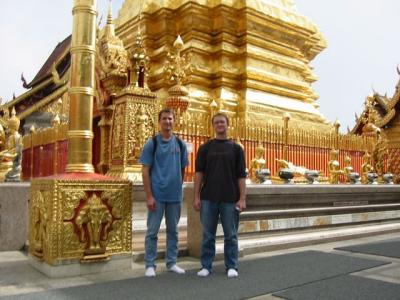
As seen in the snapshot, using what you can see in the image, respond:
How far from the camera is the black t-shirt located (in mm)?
4414

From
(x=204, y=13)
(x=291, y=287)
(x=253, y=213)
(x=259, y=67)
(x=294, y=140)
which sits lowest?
(x=291, y=287)

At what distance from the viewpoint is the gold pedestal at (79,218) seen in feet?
13.4

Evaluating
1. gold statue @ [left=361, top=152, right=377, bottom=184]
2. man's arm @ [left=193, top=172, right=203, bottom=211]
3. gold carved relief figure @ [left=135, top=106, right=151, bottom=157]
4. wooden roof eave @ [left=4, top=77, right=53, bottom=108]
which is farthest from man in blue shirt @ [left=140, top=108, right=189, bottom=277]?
wooden roof eave @ [left=4, top=77, right=53, bottom=108]

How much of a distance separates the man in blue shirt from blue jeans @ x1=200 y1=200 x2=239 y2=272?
0.26m

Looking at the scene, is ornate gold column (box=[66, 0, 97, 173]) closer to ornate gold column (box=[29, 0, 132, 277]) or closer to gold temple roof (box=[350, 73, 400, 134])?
ornate gold column (box=[29, 0, 132, 277])

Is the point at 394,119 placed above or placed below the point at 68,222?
above

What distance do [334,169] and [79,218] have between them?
681 cm

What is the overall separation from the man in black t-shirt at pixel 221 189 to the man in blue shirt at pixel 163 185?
24 centimetres

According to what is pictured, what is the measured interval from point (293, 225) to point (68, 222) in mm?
3450

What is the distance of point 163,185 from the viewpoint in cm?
441

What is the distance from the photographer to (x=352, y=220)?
25.1 ft

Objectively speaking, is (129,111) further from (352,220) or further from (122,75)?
(352,220)

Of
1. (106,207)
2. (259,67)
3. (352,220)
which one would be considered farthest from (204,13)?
(106,207)

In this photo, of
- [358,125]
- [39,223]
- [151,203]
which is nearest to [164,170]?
[151,203]
